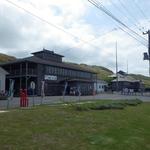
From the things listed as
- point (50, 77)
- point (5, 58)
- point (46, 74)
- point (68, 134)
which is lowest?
point (68, 134)

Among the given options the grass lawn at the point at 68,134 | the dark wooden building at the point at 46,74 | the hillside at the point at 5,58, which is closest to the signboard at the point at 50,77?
the dark wooden building at the point at 46,74

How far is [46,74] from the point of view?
69250 mm

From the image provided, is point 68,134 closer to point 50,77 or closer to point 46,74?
point 46,74

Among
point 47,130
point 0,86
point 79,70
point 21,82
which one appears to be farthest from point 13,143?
point 79,70

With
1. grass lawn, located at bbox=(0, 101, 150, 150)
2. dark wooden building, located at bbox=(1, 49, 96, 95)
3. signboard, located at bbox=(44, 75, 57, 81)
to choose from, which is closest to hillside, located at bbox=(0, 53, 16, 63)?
dark wooden building, located at bbox=(1, 49, 96, 95)

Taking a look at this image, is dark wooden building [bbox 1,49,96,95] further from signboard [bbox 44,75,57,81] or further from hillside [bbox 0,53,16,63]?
hillside [bbox 0,53,16,63]

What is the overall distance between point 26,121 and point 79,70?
66107mm

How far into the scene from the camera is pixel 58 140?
1232 cm

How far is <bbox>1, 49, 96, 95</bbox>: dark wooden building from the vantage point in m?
67.3

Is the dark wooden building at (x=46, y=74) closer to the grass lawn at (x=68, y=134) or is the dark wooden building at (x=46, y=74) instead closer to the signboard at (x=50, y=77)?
the signboard at (x=50, y=77)

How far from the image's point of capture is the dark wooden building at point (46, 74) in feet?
221

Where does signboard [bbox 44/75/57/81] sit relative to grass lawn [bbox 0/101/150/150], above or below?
above

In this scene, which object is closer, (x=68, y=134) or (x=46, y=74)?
(x=68, y=134)

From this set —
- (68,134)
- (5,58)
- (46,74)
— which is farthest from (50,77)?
(5,58)
